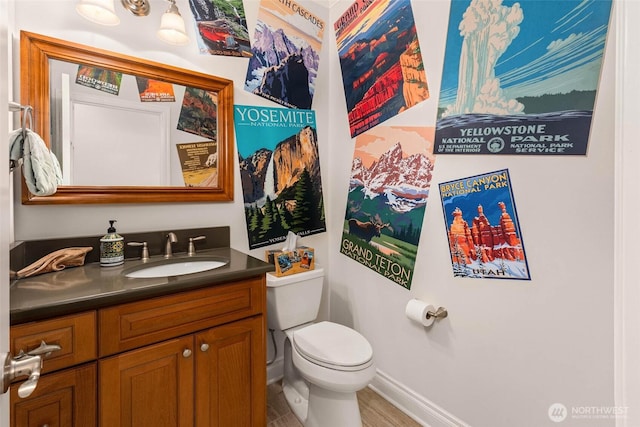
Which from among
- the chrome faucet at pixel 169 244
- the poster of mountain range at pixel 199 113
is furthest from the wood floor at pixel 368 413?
the poster of mountain range at pixel 199 113

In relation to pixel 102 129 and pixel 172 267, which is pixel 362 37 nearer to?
pixel 102 129

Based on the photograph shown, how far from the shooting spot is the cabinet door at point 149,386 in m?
1.06

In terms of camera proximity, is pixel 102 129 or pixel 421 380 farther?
pixel 421 380

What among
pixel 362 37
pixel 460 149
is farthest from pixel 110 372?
pixel 362 37

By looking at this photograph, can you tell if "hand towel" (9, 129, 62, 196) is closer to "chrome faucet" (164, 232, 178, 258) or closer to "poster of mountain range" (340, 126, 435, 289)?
"chrome faucet" (164, 232, 178, 258)

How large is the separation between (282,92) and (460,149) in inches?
46.8

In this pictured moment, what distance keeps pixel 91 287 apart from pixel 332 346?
3.44 ft

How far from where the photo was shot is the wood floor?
1.67 m

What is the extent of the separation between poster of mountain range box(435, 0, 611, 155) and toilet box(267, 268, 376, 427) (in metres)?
1.07

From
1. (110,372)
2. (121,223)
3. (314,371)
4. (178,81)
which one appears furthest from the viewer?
(178,81)

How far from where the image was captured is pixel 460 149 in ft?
4.79

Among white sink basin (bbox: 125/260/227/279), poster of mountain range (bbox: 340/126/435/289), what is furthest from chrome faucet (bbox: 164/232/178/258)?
poster of mountain range (bbox: 340/126/435/289)

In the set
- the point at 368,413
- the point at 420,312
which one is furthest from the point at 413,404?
the point at 420,312

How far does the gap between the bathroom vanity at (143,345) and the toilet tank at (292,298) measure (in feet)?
0.98
